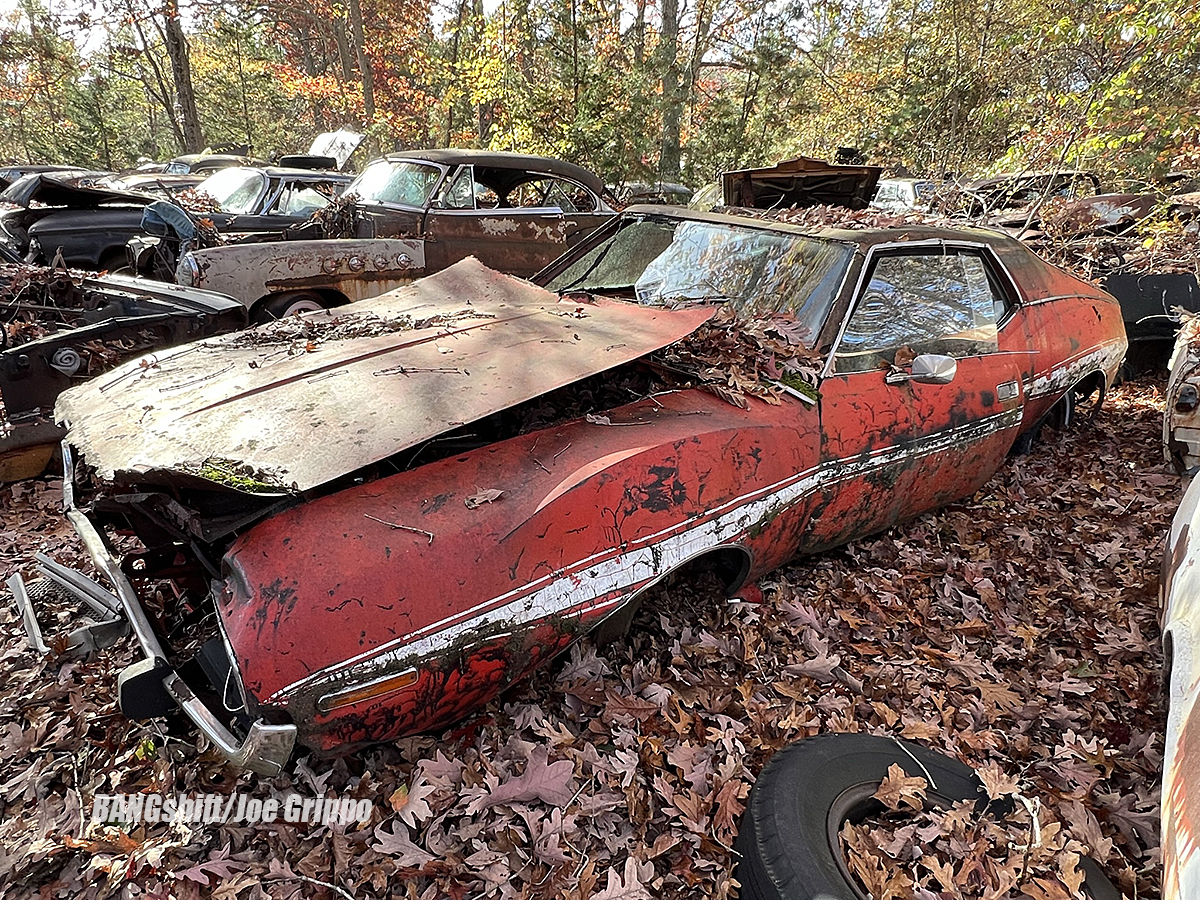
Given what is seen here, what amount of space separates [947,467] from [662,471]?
1.72m

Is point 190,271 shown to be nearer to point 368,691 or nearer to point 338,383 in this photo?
point 338,383

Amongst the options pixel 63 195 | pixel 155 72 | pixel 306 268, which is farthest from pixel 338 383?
pixel 155 72

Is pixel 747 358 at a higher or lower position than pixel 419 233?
lower

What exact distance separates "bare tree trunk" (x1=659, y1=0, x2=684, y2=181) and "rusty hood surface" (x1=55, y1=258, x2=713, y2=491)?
11.0 meters

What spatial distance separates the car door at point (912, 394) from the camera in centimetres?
298

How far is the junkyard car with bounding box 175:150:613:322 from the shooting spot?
5.46 m

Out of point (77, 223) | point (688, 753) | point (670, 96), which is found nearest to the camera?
point (688, 753)

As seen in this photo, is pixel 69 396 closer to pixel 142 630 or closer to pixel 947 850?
pixel 142 630

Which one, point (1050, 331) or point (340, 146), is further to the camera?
point (340, 146)

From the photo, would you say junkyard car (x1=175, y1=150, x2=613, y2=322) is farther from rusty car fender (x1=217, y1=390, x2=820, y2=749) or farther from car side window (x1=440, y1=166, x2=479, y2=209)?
rusty car fender (x1=217, y1=390, x2=820, y2=749)

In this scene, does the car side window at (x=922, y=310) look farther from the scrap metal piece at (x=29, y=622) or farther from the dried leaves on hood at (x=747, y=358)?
the scrap metal piece at (x=29, y=622)

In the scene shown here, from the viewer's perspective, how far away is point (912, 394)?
10.4 ft

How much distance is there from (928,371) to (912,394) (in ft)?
0.58

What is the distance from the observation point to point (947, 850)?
6.58ft
